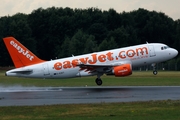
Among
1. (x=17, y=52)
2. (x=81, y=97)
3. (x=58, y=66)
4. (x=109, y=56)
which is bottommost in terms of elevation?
(x=81, y=97)

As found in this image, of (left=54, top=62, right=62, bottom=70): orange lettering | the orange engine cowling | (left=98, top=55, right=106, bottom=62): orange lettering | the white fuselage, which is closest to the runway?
the orange engine cowling

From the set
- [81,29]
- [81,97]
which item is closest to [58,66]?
[81,97]

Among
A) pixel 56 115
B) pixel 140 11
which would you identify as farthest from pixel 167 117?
pixel 140 11

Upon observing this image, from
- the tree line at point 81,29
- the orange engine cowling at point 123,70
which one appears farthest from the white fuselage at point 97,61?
the tree line at point 81,29

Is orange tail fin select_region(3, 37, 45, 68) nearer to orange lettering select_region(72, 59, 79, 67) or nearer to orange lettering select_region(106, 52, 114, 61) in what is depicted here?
orange lettering select_region(72, 59, 79, 67)

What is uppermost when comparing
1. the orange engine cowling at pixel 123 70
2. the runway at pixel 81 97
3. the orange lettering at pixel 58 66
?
the orange lettering at pixel 58 66

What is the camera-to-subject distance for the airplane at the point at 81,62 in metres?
42.3

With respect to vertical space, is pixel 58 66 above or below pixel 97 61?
below

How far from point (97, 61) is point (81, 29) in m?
88.8

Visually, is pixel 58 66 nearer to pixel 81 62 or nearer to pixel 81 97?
pixel 81 62

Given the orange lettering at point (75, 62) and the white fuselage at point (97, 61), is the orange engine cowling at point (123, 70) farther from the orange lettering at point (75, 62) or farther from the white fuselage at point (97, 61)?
the orange lettering at point (75, 62)

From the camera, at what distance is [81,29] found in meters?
132

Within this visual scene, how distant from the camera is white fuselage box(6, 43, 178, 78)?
42844mm

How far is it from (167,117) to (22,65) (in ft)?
82.5
